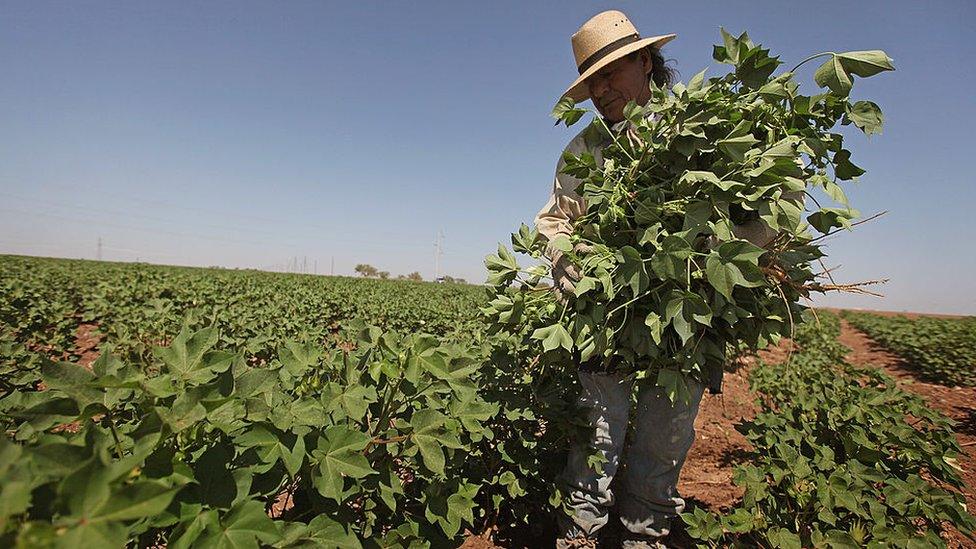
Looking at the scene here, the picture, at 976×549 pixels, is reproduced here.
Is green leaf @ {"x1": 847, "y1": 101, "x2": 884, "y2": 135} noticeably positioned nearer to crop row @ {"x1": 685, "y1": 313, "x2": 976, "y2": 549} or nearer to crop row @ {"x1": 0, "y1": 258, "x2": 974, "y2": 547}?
crop row @ {"x1": 685, "y1": 313, "x2": 976, "y2": 549}

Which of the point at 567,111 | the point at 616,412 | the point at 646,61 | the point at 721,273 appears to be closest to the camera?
the point at 721,273

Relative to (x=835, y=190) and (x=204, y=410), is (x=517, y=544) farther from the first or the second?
(x=835, y=190)

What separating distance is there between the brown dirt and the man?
1.36 metres

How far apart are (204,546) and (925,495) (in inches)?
83.1

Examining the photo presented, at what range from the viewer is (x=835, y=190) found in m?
1.46

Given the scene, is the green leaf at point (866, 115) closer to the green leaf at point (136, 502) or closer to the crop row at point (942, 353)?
the green leaf at point (136, 502)

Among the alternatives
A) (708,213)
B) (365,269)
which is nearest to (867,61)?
(708,213)

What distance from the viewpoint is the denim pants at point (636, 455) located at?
5.99 feet

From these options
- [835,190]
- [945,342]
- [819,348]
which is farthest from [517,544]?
[945,342]

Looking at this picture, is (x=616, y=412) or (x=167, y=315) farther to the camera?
(x=167, y=315)

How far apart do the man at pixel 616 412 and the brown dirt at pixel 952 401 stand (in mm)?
1359

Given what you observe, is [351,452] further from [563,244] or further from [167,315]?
[167,315]

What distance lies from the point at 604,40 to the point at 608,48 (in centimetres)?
3

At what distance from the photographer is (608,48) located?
1.89 m
